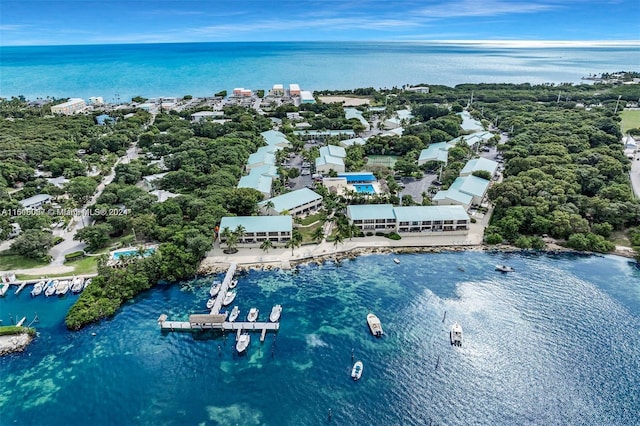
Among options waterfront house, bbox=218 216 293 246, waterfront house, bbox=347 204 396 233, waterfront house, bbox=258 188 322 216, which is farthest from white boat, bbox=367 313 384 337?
waterfront house, bbox=258 188 322 216

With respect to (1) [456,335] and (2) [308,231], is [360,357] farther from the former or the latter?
(2) [308,231]

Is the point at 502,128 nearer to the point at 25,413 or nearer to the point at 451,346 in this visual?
the point at 451,346

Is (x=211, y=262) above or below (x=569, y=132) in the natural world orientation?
below

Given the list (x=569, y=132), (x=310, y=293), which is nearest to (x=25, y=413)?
(x=310, y=293)

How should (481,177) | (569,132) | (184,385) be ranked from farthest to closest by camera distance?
1. (569,132)
2. (481,177)
3. (184,385)

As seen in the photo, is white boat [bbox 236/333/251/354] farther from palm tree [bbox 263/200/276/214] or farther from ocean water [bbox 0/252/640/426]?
palm tree [bbox 263/200/276/214]

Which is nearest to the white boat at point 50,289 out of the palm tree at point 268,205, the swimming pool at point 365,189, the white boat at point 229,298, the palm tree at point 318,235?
the white boat at point 229,298
